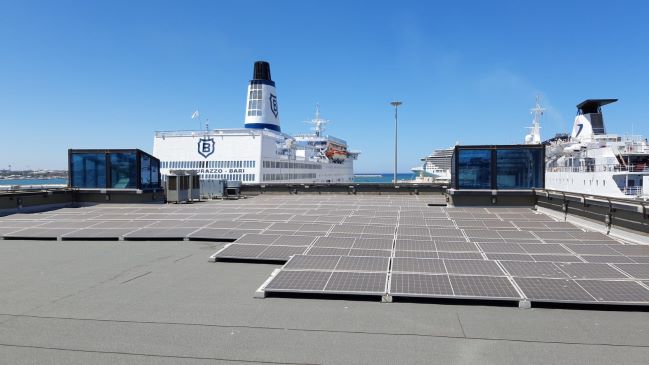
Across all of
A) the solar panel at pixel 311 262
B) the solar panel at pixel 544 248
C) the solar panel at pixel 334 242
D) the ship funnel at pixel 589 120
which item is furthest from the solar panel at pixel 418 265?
the ship funnel at pixel 589 120

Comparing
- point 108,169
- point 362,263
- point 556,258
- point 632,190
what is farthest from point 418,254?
point 632,190

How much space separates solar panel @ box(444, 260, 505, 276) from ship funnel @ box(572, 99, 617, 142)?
7508cm

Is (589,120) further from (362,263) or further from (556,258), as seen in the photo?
(362,263)

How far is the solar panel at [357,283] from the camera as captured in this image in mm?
6258

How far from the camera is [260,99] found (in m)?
69.9

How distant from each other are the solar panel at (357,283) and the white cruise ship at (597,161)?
50.6 metres

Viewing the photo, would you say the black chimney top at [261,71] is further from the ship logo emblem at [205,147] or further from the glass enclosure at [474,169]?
the glass enclosure at [474,169]

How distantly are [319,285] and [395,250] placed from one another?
286 centimetres

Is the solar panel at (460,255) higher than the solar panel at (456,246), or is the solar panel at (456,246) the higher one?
the solar panel at (456,246)

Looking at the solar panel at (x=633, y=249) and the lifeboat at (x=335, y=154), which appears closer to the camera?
the solar panel at (x=633, y=249)

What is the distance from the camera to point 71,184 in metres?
21.4

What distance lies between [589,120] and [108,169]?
76221 mm

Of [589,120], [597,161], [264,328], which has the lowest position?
[264,328]

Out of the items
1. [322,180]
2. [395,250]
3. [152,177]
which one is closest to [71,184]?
[152,177]
